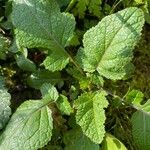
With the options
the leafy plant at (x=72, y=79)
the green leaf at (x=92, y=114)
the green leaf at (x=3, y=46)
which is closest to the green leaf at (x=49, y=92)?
the leafy plant at (x=72, y=79)

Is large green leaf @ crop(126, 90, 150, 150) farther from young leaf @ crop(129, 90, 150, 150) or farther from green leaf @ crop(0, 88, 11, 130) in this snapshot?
green leaf @ crop(0, 88, 11, 130)

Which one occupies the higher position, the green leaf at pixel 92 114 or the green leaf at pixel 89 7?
the green leaf at pixel 89 7

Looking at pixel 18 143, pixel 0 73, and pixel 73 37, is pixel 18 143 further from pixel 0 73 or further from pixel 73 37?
pixel 73 37

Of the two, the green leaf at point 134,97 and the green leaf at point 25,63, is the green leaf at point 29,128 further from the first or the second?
the green leaf at point 134,97

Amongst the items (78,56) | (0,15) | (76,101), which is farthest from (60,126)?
(0,15)

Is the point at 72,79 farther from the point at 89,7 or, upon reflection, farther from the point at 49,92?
the point at 89,7

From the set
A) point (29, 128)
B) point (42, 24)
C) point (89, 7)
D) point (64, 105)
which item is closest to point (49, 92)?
point (64, 105)
